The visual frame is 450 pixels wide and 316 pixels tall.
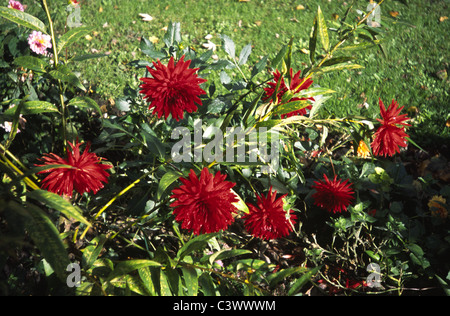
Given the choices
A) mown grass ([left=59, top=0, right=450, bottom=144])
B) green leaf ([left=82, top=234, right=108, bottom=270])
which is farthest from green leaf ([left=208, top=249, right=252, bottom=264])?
mown grass ([left=59, top=0, right=450, bottom=144])

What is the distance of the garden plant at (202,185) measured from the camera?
1.21 m

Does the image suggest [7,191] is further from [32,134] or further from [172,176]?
[32,134]

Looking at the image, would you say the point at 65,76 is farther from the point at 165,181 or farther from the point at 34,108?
the point at 165,181

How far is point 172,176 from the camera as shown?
49.9 inches

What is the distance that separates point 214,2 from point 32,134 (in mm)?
2799

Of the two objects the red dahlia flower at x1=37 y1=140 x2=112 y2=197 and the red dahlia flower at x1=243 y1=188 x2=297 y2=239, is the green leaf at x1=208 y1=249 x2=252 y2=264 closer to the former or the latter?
the red dahlia flower at x1=243 y1=188 x2=297 y2=239

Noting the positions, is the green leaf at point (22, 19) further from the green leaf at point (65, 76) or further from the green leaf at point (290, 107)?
the green leaf at point (290, 107)

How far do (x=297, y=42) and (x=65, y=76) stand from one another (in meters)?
2.89

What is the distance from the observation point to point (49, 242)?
0.89m

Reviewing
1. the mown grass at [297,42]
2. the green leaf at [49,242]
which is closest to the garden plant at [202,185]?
the green leaf at [49,242]

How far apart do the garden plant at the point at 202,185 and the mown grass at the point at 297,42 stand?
23.9 inches

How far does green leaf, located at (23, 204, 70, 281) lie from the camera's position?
0.87 metres
